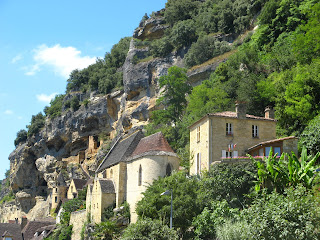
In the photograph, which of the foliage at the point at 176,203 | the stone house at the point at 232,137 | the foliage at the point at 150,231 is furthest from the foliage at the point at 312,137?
the foliage at the point at 150,231

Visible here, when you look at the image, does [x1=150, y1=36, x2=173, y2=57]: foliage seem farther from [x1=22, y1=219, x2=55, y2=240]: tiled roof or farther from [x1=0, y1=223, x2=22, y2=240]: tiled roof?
[x1=0, y1=223, x2=22, y2=240]: tiled roof

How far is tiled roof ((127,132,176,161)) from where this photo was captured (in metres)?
37.7

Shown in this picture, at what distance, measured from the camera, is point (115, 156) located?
147 feet

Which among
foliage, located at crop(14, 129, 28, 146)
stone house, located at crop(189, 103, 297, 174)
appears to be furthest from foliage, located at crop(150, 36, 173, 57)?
stone house, located at crop(189, 103, 297, 174)

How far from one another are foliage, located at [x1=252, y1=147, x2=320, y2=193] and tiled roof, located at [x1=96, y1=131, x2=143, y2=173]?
1659 cm

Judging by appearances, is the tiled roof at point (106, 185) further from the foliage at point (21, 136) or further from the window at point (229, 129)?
the foliage at point (21, 136)

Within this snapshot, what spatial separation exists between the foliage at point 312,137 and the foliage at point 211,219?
8910 mm

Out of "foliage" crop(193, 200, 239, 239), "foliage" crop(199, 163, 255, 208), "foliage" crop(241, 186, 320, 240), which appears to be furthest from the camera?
"foliage" crop(199, 163, 255, 208)

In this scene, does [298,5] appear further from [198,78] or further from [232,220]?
[232,220]

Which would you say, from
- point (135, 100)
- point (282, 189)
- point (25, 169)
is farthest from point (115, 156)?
point (25, 169)

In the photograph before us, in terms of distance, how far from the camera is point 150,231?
Answer: 2911 cm

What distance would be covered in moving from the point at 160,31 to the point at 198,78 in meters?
23.0

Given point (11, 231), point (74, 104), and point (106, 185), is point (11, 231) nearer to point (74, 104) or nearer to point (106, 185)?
point (106, 185)

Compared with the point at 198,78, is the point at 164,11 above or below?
above
